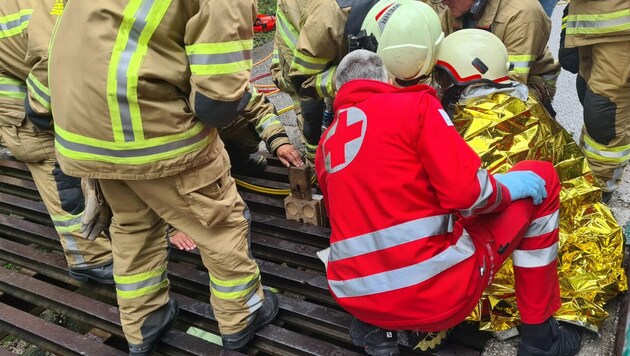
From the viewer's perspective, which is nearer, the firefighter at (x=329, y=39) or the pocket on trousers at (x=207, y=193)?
the pocket on trousers at (x=207, y=193)

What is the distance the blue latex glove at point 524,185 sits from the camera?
176cm

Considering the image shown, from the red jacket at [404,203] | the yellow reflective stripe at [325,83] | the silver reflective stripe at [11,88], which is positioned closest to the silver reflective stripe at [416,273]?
the red jacket at [404,203]

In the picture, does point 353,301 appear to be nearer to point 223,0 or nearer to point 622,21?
point 223,0

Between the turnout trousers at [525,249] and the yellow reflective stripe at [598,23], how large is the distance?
1.27 m

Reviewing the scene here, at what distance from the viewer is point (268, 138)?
306cm

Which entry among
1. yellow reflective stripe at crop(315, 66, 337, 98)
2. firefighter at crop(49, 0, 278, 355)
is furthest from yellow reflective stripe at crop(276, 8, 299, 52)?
firefighter at crop(49, 0, 278, 355)

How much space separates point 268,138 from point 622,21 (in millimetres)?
2007

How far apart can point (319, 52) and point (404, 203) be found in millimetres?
1483

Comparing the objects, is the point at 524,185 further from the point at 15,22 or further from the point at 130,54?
the point at 15,22

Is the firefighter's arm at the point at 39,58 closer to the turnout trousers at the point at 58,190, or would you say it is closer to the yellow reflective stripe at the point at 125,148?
the turnout trousers at the point at 58,190

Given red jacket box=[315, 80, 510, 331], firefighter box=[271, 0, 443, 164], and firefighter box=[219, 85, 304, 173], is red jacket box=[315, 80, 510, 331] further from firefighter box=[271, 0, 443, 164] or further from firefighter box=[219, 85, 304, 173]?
firefighter box=[219, 85, 304, 173]

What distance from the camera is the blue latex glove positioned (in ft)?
5.77

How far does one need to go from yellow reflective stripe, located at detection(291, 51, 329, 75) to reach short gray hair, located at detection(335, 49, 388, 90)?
1.15 m

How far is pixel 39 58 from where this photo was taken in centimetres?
249
